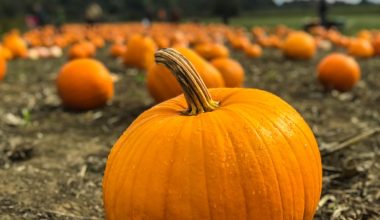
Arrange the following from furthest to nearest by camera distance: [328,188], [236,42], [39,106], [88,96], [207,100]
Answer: [236,42], [39,106], [88,96], [328,188], [207,100]

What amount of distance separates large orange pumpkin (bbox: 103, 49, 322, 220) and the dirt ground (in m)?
1.00

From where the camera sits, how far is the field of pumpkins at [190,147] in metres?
2.31

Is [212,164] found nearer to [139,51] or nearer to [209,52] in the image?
[209,52]

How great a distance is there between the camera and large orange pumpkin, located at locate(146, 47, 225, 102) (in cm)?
551

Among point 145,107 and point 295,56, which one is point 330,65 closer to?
point 145,107

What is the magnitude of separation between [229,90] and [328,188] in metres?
1.37

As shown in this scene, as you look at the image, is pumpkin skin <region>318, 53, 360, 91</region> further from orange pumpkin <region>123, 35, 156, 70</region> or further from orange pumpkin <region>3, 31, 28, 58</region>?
orange pumpkin <region>3, 31, 28, 58</region>

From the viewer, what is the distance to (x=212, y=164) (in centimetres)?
230

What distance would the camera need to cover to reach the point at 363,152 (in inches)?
189

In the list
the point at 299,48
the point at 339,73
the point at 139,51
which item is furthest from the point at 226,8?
the point at 339,73

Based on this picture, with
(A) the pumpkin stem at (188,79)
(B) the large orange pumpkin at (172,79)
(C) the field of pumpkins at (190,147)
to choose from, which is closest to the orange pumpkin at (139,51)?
(C) the field of pumpkins at (190,147)

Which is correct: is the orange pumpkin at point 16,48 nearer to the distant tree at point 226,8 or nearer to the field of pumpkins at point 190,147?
the field of pumpkins at point 190,147

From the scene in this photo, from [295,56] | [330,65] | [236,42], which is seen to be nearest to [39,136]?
[330,65]

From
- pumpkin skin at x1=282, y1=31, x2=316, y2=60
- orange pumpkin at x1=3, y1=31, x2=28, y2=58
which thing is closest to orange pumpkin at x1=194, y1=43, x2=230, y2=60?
pumpkin skin at x1=282, y1=31, x2=316, y2=60
